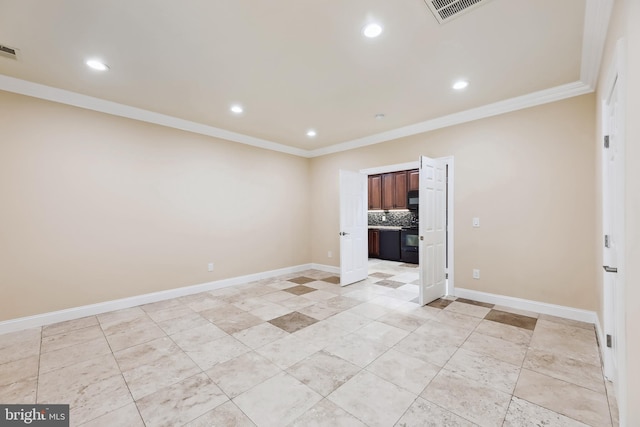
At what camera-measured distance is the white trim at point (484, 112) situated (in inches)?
124

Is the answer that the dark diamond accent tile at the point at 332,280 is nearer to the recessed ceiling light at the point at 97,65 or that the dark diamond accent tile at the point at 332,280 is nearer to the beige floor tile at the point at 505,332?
the beige floor tile at the point at 505,332

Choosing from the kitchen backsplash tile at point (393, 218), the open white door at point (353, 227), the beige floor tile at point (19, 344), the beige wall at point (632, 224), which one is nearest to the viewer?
the beige wall at point (632, 224)

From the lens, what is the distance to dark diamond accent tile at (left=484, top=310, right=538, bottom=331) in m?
3.05

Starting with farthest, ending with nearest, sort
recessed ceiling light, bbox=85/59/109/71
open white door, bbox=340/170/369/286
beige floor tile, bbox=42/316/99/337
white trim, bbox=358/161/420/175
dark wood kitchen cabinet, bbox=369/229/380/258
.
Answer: dark wood kitchen cabinet, bbox=369/229/380/258, open white door, bbox=340/170/369/286, white trim, bbox=358/161/420/175, beige floor tile, bbox=42/316/99/337, recessed ceiling light, bbox=85/59/109/71

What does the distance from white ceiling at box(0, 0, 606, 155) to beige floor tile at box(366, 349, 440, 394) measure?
2.82m

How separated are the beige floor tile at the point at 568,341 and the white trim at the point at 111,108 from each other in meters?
5.12

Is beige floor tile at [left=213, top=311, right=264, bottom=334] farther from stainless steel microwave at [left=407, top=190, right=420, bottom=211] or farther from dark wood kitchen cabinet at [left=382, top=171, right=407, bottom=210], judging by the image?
dark wood kitchen cabinet at [left=382, top=171, right=407, bottom=210]

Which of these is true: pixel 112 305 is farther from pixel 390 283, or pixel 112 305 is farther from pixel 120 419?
pixel 390 283

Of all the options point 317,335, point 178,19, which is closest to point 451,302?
point 317,335

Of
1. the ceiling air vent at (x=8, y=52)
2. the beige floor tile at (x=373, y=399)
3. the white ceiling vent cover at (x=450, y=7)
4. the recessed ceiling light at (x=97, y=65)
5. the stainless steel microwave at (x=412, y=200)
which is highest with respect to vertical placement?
the ceiling air vent at (x=8, y=52)

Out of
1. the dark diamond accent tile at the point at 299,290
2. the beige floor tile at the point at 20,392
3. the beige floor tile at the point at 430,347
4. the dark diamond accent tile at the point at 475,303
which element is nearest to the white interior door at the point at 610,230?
the beige floor tile at the point at 430,347

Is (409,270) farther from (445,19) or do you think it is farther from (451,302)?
(445,19)

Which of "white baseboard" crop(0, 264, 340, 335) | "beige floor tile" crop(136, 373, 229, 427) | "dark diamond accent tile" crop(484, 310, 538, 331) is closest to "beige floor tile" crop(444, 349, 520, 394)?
"dark diamond accent tile" crop(484, 310, 538, 331)

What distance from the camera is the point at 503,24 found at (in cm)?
211
